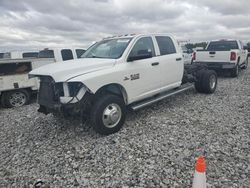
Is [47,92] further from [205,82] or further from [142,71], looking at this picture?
[205,82]

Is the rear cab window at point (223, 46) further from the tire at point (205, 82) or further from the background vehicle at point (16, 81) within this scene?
the background vehicle at point (16, 81)

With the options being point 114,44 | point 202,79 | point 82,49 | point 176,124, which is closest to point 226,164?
point 176,124

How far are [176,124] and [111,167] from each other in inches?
83.4

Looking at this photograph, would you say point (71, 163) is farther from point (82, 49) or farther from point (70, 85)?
point (82, 49)

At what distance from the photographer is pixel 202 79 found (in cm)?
746

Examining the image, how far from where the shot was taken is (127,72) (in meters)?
4.69

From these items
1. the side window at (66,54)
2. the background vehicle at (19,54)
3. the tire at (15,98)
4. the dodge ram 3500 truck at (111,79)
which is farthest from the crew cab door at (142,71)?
the background vehicle at (19,54)

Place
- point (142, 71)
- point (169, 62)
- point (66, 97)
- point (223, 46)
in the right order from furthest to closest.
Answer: point (223, 46), point (169, 62), point (142, 71), point (66, 97)

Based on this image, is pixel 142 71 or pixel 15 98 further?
pixel 15 98

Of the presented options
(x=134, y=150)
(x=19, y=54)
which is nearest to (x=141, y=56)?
(x=134, y=150)

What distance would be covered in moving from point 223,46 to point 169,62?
7568 millimetres

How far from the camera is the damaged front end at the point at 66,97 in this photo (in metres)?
4.05

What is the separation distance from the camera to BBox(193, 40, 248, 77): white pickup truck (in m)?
10.7

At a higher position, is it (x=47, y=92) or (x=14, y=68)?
(x=14, y=68)
